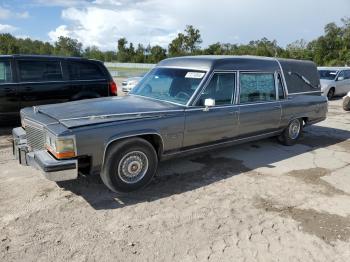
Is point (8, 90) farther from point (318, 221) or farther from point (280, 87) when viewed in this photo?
point (318, 221)

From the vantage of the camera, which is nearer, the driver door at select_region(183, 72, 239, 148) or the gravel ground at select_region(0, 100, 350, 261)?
the gravel ground at select_region(0, 100, 350, 261)

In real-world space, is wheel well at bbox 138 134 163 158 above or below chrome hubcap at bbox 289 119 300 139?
above

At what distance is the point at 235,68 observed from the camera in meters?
5.94

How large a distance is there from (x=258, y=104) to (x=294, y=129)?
1705 mm

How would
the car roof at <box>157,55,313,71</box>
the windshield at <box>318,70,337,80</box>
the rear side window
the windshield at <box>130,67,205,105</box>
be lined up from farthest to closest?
the windshield at <box>318,70,337,80</box> → the rear side window → the car roof at <box>157,55,313,71</box> → the windshield at <box>130,67,205,105</box>

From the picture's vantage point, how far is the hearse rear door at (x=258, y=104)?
602 centimetres

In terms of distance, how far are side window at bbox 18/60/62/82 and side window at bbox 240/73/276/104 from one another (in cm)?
431

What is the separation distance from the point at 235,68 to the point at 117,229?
349 cm

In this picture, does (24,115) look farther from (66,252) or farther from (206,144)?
(206,144)

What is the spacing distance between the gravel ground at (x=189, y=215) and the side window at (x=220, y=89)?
1.14 metres

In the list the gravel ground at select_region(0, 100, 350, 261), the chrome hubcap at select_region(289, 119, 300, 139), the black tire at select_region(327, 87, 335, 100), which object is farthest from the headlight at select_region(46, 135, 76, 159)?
the black tire at select_region(327, 87, 335, 100)

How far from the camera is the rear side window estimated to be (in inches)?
320

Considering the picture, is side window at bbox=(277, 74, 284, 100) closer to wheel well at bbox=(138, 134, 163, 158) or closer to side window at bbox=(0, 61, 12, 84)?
wheel well at bbox=(138, 134, 163, 158)

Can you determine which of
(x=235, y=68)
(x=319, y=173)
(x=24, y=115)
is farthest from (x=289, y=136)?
(x=24, y=115)
